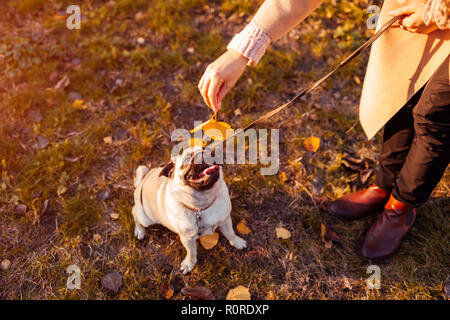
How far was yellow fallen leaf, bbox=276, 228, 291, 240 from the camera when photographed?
300cm

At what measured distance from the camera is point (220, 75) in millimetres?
1759

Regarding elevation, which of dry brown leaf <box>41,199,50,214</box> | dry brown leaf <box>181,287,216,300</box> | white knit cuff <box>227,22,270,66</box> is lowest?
dry brown leaf <box>181,287,216,300</box>

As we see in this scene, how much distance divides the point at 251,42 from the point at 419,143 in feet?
4.85

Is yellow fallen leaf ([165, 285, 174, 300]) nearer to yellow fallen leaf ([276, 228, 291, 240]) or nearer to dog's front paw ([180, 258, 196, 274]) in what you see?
dog's front paw ([180, 258, 196, 274])

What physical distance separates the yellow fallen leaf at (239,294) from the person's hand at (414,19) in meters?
2.36

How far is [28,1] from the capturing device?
15.5ft

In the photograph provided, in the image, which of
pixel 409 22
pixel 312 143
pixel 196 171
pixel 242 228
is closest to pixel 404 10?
pixel 409 22

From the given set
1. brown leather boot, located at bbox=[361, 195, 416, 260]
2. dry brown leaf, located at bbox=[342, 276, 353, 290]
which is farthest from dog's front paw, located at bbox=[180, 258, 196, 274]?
brown leather boot, located at bbox=[361, 195, 416, 260]

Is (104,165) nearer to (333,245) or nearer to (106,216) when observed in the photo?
A: (106,216)

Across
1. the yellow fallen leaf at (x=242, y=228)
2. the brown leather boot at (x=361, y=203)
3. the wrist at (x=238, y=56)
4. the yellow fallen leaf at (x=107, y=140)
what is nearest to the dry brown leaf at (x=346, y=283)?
the brown leather boot at (x=361, y=203)

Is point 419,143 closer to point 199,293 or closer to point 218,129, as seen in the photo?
point 218,129

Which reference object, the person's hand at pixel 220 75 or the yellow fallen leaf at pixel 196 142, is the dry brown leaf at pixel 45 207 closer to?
the yellow fallen leaf at pixel 196 142

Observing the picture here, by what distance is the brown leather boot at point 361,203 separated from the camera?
9.78 feet

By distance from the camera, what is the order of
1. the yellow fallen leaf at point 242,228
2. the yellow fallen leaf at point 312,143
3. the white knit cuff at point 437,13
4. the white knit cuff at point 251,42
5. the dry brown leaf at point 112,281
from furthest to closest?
1. the yellow fallen leaf at point 312,143
2. the yellow fallen leaf at point 242,228
3. the dry brown leaf at point 112,281
4. the white knit cuff at point 251,42
5. the white knit cuff at point 437,13
